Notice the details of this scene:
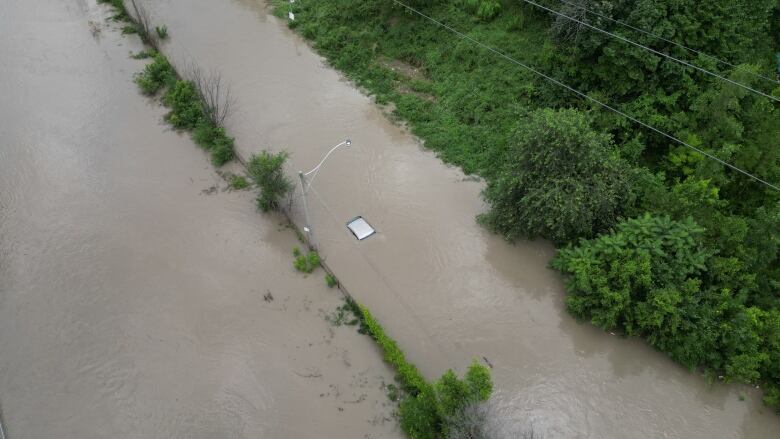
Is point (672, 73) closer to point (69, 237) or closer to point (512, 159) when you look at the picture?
point (512, 159)

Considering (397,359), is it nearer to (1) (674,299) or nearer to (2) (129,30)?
(1) (674,299)

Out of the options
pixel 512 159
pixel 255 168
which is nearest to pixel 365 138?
pixel 255 168

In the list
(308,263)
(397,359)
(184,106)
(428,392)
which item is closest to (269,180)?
(308,263)

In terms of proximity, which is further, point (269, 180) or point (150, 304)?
point (269, 180)

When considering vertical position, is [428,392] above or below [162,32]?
below

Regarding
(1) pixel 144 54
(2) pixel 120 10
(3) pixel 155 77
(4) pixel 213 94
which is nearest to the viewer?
(4) pixel 213 94

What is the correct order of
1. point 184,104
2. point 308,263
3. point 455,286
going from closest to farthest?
point 455,286 < point 308,263 < point 184,104

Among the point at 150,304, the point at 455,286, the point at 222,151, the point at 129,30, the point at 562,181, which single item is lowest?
the point at 150,304
